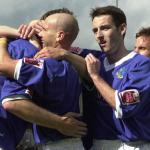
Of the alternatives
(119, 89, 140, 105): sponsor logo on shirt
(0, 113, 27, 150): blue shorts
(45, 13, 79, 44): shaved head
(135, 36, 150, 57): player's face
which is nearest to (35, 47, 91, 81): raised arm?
(45, 13, 79, 44): shaved head

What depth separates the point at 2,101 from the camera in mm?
4551

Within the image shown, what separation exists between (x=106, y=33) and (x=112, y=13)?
0.28m

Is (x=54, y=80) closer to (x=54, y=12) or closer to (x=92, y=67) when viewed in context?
(x=92, y=67)

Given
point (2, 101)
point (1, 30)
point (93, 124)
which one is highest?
point (1, 30)

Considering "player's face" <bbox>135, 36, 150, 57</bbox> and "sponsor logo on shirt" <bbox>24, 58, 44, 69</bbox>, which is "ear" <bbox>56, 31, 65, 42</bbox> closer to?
"sponsor logo on shirt" <bbox>24, 58, 44, 69</bbox>

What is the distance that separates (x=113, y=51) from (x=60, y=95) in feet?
2.76

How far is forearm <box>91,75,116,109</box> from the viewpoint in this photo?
4.71 metres

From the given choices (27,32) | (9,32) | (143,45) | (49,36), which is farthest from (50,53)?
(143,45)

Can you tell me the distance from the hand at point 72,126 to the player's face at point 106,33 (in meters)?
0.77

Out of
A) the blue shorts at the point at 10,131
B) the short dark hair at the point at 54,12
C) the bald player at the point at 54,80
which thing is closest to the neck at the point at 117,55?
the bald player at the point at 54,80

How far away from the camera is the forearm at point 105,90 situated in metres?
4.71

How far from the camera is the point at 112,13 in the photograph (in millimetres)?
5336

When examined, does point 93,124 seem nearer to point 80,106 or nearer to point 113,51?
point 80,106

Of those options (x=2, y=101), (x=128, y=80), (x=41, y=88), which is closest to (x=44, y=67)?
(x=41, y=88)
